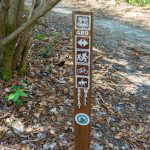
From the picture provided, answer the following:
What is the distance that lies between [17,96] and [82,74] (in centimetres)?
155

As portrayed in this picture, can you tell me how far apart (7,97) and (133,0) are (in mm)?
10417

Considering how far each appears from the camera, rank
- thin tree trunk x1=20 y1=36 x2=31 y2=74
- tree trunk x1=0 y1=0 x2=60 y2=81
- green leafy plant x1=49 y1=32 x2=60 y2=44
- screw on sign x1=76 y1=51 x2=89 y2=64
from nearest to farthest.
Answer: screw on sign x1=76 y1=51 x2=89 y2=64
tree trunk x1=0 y1=0 x2=60 y2=81
thin tree trunk x1=20 y1=36 x2=31 y2=74
green leafy plant x1=49 y1=32 x2=60 y2=44

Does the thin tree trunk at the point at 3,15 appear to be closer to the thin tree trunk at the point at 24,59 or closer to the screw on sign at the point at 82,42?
the thin tree trunk at the point at 24,59

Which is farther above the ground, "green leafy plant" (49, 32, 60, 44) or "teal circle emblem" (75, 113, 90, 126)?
"green leafy plant" (49, 32, 60, 44)

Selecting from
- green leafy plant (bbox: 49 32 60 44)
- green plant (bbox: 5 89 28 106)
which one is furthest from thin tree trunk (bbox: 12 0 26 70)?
green leafy plant (bbox: 49 32 60 44)

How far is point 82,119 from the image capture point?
11.2 ft

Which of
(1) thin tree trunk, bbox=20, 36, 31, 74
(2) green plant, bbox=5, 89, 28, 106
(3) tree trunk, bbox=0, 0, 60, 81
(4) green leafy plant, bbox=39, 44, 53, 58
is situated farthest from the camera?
(4) green leafy plant, bbox=39, 44, 53, 58

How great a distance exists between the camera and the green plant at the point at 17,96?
448 cm

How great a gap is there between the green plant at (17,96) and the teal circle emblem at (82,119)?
4.38 ft

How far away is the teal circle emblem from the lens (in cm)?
340

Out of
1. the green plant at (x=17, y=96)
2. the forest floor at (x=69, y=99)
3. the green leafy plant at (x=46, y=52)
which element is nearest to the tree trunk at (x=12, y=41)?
the forest floor at (x=69, y=99)

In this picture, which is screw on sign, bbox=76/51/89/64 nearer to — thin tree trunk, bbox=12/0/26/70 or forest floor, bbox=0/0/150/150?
forest floor, bbox=0/0/150/150

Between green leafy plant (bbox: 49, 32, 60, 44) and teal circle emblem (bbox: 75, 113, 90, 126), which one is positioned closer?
teal circle emblem (bbox: 75, 113, 90, 126)

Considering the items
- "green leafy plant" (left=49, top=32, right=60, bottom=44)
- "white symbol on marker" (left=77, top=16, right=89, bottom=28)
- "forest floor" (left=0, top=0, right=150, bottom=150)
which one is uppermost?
"white symbol on marker" (left=77, top=16, right=89, bottom=28)
